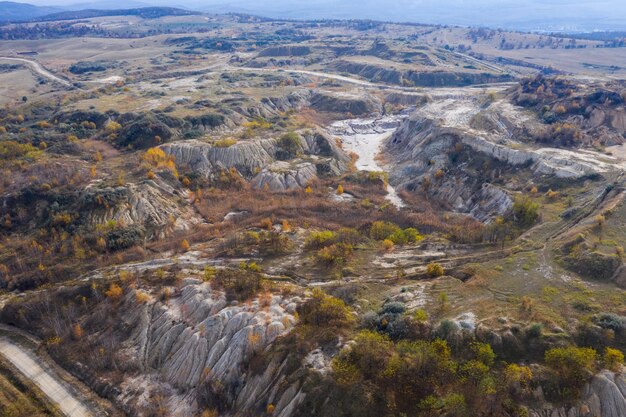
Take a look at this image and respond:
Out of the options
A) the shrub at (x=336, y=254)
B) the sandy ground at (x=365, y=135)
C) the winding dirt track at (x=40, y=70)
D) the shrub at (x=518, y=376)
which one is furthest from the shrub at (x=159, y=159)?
the winding dirt track at (x=40, y=70)

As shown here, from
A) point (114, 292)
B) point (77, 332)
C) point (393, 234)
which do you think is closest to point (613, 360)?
point (393, 234)

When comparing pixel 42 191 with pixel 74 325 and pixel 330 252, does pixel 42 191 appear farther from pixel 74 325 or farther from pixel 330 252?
pixel 330 252

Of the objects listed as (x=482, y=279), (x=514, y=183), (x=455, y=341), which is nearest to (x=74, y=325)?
(x=455, y=341)

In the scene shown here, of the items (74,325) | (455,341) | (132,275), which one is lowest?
(74,325)

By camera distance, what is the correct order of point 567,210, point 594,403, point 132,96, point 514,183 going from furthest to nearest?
point 132,96
point 514,183
point 567,210
point 594,403

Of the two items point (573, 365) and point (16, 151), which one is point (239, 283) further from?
point (16, 151)

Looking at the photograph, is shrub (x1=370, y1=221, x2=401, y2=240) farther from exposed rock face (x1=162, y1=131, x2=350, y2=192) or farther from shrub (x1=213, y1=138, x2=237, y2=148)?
shrub (x1=213, y1=138, x2=237, y2=148)
